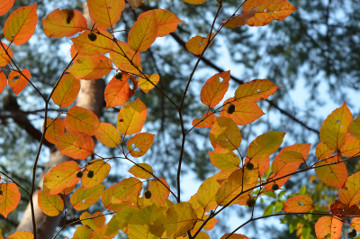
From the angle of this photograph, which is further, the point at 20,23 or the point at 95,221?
the point at 95,221

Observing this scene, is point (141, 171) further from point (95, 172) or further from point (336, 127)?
point (336, 127)

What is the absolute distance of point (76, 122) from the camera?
76 cm

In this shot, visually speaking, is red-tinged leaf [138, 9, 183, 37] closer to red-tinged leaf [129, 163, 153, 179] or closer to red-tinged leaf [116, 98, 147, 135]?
red-tinged leaf [116, 98, 147, 135]

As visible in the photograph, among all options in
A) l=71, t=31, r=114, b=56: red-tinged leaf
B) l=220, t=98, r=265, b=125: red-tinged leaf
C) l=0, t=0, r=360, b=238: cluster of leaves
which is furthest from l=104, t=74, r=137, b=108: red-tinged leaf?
l=220, t=98, r=265, b=125: red-tinged leaf

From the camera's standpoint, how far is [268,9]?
66 centimetres

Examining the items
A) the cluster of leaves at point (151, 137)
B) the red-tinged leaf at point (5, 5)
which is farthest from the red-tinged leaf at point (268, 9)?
the red-tinged leaf at point (5, 5)

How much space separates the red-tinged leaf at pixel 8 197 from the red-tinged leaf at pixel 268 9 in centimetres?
63

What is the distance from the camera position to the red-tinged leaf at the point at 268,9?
A: 2.14ft

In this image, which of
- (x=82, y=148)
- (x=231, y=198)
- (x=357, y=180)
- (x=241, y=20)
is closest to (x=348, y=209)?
(x=357, y=180)

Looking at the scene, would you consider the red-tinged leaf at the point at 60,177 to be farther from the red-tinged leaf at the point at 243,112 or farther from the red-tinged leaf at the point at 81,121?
the red-tinged leaf at the point at 243,112

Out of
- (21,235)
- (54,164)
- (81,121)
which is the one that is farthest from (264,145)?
(54,164)

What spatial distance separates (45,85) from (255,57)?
7.40 feet

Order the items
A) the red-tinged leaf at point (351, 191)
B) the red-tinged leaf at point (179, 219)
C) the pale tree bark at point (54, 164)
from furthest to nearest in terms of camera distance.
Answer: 1. the pale tree bark at point (54, 164)
2. the red-tinged leaf at point (351, 191)
3. the red-tinged leaf at point (179, 219)

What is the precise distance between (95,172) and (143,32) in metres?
0.31
